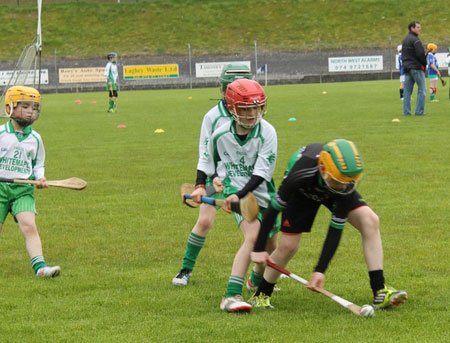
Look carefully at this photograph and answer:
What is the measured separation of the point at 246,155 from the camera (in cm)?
561

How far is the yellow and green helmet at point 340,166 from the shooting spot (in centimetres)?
464

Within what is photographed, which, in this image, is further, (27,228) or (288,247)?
(27,228)

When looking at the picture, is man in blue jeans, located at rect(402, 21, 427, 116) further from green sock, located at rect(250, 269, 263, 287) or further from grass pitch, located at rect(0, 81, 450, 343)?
green sock, located at rect(250, 269, 263, 287)

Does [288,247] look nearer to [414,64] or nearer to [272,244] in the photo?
[272,244]

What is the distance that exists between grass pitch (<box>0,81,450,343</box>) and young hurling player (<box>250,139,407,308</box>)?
8.3 inches

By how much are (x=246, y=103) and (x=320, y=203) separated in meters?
0.84

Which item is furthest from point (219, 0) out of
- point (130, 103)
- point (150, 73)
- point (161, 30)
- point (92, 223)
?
point (92, 223)

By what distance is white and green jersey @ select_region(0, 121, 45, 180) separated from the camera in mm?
6676

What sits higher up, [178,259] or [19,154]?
[19,154]

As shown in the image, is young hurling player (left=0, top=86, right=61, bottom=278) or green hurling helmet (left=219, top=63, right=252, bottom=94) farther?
young hurling player (left=0, top=86, right=61, bottom=278)

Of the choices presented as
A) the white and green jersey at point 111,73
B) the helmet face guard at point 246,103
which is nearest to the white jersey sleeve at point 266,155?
the helmet face guard at point 246,103

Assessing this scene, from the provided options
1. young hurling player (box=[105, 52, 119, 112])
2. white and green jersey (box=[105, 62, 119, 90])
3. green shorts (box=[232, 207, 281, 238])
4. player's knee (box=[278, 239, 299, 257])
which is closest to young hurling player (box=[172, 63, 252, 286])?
green shorts (box=[232, 207, 281, 238])

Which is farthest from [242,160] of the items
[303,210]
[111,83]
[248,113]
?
[111,83]

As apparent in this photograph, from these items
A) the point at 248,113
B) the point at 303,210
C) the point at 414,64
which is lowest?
the point at 303,210
